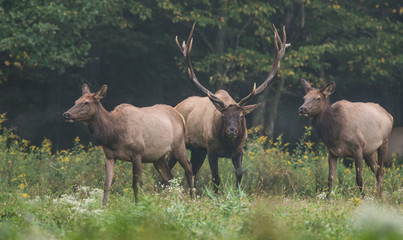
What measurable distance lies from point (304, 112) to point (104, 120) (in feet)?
10.00

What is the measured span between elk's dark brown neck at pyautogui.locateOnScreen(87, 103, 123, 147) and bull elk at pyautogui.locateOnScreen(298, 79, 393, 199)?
2825 millimetres

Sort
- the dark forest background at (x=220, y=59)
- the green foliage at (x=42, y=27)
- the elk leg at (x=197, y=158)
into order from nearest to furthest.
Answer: the elk leg at (x=197, y=158) → the green foliage at (x=42, y=27) → the dark forest background at (x=220, y=59)

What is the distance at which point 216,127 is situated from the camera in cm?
919

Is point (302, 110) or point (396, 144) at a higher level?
point (302, 110)

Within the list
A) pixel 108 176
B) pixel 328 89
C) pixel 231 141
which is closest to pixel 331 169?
pixel 328 89

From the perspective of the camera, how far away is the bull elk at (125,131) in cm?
748

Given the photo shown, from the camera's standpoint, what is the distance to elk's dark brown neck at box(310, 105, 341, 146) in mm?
8617

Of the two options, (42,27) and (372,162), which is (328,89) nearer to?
(372,162)

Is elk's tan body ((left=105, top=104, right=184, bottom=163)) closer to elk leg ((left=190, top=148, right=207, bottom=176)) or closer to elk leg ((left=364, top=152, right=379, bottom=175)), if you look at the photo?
elk leg ((left=190, top=148, right=207, bottom=176))

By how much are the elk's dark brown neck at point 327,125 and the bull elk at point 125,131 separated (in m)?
2.29

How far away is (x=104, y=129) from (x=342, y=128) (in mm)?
3686

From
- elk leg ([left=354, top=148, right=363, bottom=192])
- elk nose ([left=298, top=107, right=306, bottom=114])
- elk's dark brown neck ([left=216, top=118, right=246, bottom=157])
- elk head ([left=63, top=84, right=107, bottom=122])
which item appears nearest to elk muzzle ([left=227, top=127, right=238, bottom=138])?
elk's dark brown neck ([left=216, top=118, right=246, bottom=157])

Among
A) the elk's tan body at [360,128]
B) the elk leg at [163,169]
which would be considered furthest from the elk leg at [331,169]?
the elk leg at [163,169]

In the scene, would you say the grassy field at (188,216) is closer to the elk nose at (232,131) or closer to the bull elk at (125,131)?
the bull elk at (125,131)
